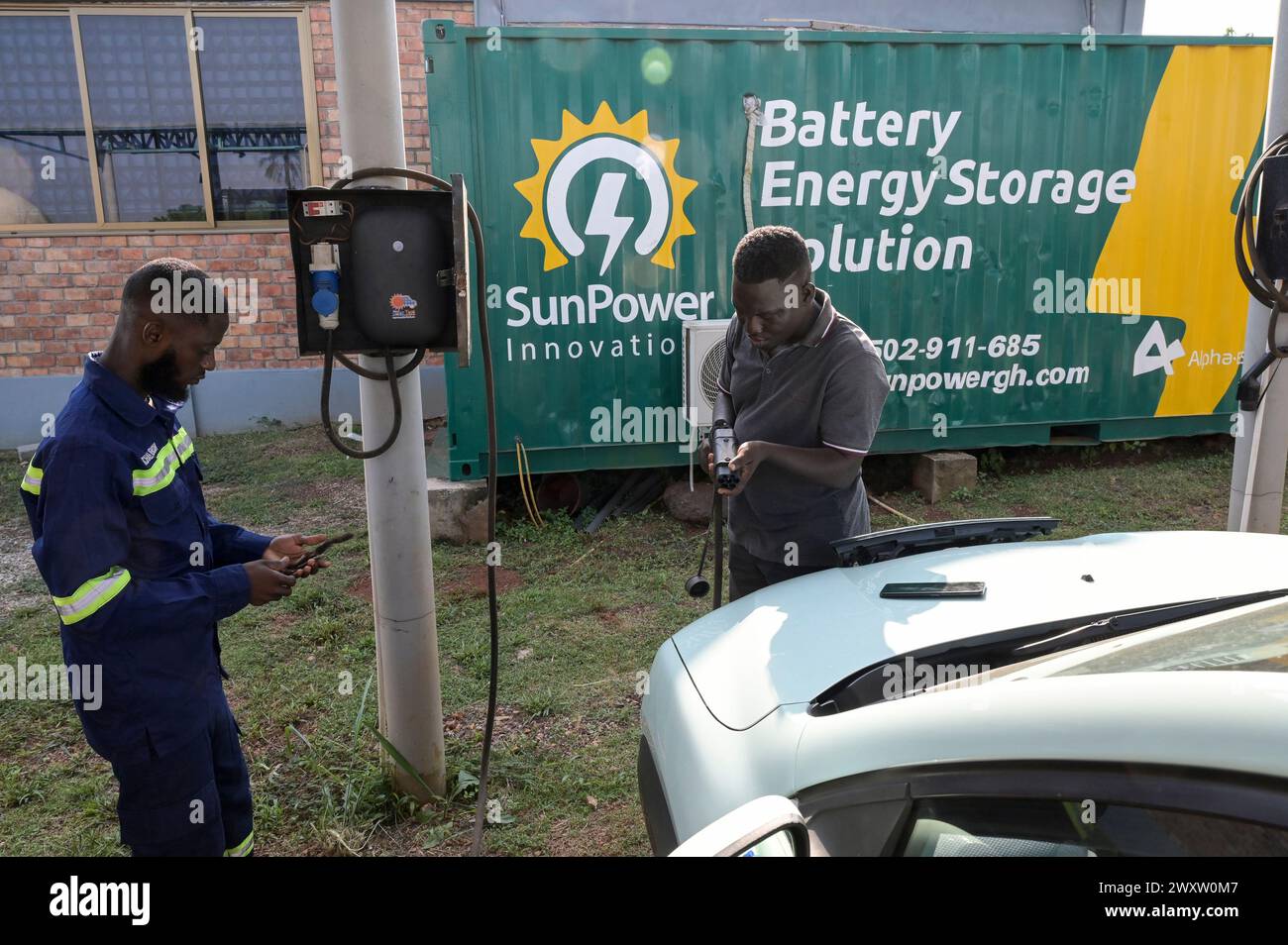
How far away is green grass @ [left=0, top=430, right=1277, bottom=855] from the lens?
330 cm

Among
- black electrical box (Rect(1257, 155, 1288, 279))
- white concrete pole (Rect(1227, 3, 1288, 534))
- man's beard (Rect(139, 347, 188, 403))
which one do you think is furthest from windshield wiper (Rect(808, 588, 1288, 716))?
white concrete pole (Rect(1227, 3, 1288, 534))

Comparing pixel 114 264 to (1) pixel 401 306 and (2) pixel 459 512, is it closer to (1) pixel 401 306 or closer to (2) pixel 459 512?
(2) pixel 459 512

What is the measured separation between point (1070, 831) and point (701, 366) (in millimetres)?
4971

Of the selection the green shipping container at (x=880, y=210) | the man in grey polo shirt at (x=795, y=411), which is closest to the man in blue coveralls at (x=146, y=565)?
the man in grey polo shirt at (x=795, y=411)

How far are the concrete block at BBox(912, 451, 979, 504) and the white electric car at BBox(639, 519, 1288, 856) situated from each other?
4.40 meters

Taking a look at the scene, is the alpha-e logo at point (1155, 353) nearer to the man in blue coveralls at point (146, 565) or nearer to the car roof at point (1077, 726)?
the car roof at point (1077, 726)

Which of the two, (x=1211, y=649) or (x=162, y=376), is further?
(x=162, y=376)

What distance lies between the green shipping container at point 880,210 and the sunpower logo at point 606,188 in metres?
0.01

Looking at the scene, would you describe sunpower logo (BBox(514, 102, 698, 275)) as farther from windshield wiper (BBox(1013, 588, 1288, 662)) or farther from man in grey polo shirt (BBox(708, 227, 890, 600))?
windshield wiper (BBox(1013, 588, 1288, 662))

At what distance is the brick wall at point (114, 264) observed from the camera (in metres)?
8.75

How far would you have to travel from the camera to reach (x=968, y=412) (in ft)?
22.7

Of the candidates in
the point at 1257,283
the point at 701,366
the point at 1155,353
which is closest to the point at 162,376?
the point at 1257,283

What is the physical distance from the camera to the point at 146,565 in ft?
7.44

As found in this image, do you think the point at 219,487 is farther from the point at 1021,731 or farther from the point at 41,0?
the point at 1021,731
